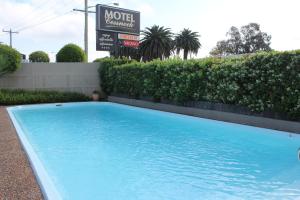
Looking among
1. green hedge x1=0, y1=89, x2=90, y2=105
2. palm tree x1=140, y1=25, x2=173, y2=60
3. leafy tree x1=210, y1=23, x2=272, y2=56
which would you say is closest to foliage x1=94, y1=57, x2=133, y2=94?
green hedge x1=0, y1=89, x2=90, y2=105

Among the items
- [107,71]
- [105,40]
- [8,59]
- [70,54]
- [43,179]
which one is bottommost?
[43,179]

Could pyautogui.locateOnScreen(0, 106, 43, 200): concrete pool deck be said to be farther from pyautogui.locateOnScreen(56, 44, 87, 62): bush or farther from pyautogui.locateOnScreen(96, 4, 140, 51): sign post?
pyautogui.locateOnScreen(96, 4, 140, 51): sign post

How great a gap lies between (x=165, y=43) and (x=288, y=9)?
28.6 m

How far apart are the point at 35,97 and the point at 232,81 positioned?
1212 centimetres

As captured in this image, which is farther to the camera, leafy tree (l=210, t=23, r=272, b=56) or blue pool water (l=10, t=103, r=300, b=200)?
leafy tree (l=210, t=23, r=272, b=56)

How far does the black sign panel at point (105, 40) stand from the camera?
2597cm

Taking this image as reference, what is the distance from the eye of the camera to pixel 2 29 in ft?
179

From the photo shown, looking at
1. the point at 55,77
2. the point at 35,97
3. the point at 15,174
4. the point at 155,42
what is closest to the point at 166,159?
the point at 15,174

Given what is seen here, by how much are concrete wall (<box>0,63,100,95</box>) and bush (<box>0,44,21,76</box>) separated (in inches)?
42.3

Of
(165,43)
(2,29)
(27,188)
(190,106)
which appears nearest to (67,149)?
(27,188)

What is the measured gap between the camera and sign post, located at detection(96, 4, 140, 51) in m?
25.6

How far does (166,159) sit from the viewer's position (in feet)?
23.6

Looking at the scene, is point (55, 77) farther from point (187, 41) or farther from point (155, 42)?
point (187, 41)

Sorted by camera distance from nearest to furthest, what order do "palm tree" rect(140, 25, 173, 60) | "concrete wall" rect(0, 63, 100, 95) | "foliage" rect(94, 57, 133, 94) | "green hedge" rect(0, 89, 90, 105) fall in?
"green hedge" rect(0, 89, 90, 105)
"concrete wall" rect(0, 63, 100, 95)
"foliage" rect(94, 57, 133, 94)
"palm tree" rect(140, 25, 173, 60)
